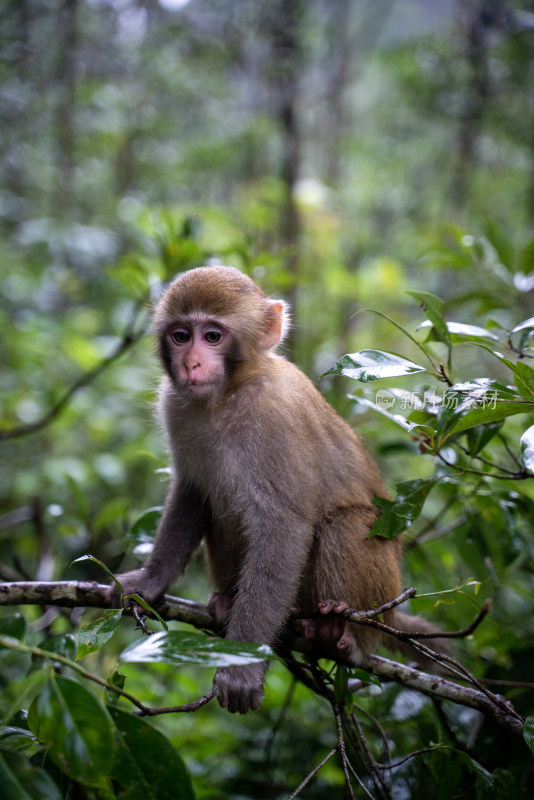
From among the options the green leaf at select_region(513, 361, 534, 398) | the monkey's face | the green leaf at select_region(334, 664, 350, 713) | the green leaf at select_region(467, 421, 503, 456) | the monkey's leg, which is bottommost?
the monkey's leg

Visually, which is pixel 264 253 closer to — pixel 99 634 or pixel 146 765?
pixel 99 634

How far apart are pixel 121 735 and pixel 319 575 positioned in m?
1.39

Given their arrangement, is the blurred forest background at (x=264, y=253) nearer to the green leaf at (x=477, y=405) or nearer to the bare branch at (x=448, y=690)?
the green leaf at (x=477, y=405)

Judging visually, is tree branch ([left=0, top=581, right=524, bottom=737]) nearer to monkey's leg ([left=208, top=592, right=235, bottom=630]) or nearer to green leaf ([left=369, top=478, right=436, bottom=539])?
monkey's leg ([left=208, top=592, right=235, bottom=630])

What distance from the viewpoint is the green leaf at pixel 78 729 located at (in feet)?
4.23

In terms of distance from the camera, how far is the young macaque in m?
2.54

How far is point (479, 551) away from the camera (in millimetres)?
3023

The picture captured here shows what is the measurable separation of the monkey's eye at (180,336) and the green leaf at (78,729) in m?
A: 1.77

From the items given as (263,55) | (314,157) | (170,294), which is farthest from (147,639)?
(314,157)

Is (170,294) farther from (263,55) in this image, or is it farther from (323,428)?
(263,55)

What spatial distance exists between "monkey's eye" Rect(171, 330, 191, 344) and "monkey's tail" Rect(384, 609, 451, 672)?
1.60m

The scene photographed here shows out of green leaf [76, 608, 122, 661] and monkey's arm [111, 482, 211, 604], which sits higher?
green leaf [76, 608, 122, 661]

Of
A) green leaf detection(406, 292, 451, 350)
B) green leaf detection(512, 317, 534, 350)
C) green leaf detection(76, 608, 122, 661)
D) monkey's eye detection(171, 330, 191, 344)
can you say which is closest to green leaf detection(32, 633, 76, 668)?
green leaf detection(76, 608, 122, 661)

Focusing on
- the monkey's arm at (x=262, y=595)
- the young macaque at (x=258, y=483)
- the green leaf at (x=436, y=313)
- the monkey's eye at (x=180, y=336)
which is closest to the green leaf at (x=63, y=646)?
the monkey's arm at (x=262, y=595)
